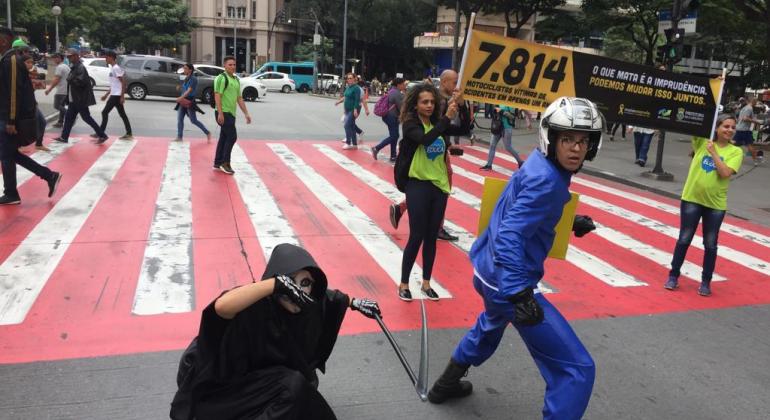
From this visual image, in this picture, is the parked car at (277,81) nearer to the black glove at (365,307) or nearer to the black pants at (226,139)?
the black pants at (226,139)

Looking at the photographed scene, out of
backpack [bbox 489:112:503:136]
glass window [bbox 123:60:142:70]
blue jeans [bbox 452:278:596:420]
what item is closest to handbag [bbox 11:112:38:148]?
blue jeans [bbox 452:278:596:420]

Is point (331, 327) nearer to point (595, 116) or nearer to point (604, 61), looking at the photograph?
point (595, 116)

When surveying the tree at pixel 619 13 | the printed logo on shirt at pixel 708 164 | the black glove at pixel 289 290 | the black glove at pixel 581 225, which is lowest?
the black glove at pixel 289 290

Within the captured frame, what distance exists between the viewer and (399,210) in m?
5.97

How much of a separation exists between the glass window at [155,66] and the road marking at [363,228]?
1588cm

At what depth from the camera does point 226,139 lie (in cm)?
1031

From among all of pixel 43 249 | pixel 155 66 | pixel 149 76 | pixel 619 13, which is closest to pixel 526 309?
pixel 43 249

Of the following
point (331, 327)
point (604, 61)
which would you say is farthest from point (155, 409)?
point (604, 61)

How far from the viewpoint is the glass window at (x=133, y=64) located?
2492cm

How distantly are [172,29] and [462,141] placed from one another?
52786 millimetres

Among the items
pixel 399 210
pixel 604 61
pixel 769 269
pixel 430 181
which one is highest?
pixel 604 61

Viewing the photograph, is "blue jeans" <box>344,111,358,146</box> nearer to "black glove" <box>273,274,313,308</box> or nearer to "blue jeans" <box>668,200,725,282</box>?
"blue jeans" <box>668,200,725,282</box>

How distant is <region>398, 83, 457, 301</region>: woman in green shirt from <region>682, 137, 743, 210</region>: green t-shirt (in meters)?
2.49

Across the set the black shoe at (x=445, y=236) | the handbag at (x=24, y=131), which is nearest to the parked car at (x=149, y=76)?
the handbag at (x=24, y=131)
